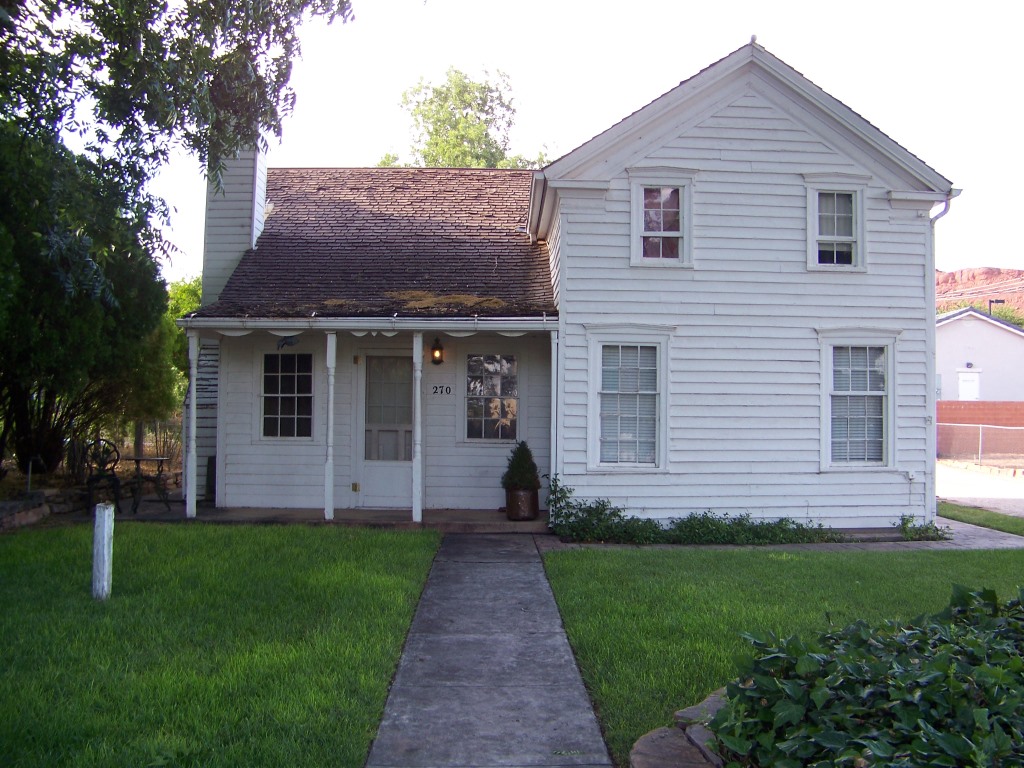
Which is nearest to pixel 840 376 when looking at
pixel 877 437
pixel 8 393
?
pixel 877 437

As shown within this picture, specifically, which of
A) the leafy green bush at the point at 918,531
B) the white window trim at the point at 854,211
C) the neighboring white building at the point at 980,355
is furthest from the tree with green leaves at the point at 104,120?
the neighboring white building at the point at 980,355

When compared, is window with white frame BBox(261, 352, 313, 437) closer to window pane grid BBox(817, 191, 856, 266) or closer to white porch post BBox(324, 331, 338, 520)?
white porch post BBox(324, 331, 338, 520)

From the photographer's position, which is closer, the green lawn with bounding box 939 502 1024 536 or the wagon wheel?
the green lawn with bounding box 939 502 1024 536

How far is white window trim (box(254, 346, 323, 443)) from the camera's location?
41.5 ft

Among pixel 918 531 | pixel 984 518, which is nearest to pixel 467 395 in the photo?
pixel 918 531

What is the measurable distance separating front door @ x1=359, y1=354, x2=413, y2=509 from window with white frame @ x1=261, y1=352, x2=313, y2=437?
834mm

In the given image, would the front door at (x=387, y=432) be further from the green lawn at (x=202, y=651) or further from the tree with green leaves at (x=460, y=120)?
the tree with green leaves at (x=460, y=120)

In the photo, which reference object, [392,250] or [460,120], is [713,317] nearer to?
[392,250]

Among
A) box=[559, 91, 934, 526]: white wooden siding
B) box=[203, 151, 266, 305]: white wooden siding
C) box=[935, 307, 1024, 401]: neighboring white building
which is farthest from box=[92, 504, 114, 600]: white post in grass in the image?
box=[935, 307, 1024, 401]: neighboring white building

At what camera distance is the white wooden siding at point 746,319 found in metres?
11.5

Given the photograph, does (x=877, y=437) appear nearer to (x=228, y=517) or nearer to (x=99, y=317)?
(x=228, y=517)

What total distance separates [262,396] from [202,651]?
7391 millimetres

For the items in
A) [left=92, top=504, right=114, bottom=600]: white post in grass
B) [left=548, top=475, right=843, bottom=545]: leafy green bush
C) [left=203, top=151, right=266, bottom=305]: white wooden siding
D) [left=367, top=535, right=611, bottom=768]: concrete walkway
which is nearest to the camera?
[left=367, top=535, right=611, bottom=768]: concrete walkway

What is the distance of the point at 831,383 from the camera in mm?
11766
